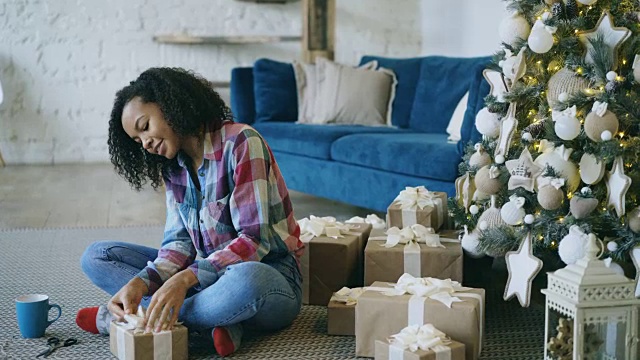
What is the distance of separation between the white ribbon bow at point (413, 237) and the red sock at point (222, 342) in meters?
0.61

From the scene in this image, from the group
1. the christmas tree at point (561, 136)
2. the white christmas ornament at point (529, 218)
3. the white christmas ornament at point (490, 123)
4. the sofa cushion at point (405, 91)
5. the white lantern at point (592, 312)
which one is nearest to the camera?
the white lantern at point (592, 312)

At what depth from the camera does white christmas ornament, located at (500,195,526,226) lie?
2.41m

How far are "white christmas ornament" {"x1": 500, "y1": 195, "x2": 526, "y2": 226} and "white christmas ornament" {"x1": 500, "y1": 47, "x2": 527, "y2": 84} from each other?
0.36 m

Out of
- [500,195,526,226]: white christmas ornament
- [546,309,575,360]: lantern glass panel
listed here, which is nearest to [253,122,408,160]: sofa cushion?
[500,195,526,226]: white christmas ornament

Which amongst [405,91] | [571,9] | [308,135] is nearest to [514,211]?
[571,9]

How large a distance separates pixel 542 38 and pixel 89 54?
4598 mm

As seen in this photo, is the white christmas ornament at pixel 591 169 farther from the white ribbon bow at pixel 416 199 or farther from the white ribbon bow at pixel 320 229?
the white ribbon bow at pixel 320 229

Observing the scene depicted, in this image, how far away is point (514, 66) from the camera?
Answer: 2514mm

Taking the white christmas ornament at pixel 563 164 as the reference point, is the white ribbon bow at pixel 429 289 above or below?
below

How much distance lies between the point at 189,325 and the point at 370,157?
1.94 metres

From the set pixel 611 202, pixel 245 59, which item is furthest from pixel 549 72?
pixel 245 59

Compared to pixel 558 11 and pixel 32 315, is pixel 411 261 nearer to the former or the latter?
pixel 558 11

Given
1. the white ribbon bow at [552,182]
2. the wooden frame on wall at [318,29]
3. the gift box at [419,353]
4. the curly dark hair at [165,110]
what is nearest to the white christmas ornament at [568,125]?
the white ribbon bow at [552,182]

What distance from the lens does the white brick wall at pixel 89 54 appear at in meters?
6.25
